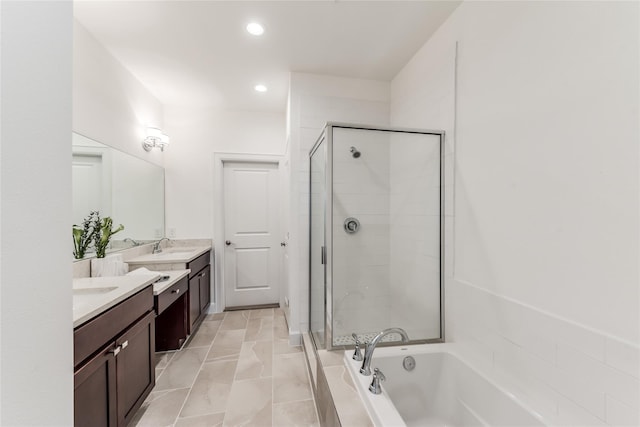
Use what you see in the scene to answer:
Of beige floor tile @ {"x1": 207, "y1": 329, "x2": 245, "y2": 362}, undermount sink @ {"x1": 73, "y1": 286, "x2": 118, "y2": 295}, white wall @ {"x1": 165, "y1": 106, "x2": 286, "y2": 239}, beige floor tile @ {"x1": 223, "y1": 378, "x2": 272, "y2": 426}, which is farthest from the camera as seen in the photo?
white wall @ {"x1": 165, "y1": 106, "x2": 286, "y2": 239}

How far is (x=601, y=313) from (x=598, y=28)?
106 centimetres

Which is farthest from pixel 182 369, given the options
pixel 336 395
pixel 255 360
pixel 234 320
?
pixel 336 395

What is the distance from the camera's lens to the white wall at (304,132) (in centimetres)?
241

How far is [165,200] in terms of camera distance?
3176 mm

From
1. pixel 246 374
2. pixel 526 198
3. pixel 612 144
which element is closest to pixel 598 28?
pixel 612 144

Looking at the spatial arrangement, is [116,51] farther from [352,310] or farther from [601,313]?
[601,313]

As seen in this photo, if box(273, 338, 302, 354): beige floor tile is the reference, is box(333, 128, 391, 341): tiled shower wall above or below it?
above

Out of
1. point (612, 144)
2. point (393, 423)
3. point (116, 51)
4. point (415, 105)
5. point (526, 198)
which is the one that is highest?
point (116, 51)

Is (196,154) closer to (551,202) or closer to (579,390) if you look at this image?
(551,202)

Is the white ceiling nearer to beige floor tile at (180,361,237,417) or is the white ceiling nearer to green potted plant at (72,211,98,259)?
green potted plant at (72,211,98,259)

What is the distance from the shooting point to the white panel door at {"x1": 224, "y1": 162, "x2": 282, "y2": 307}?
336 centimetres

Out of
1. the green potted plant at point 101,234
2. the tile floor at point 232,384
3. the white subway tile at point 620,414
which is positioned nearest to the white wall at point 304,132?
the tile floor at point 232,384

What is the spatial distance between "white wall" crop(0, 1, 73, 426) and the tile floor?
116cm

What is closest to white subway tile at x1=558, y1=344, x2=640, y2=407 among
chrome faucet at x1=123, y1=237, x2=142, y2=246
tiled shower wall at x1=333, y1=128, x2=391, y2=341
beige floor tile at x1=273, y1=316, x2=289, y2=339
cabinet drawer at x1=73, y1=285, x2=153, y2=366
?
tiled shower wall at x1=333, y1=128, x2=391, y2=341
